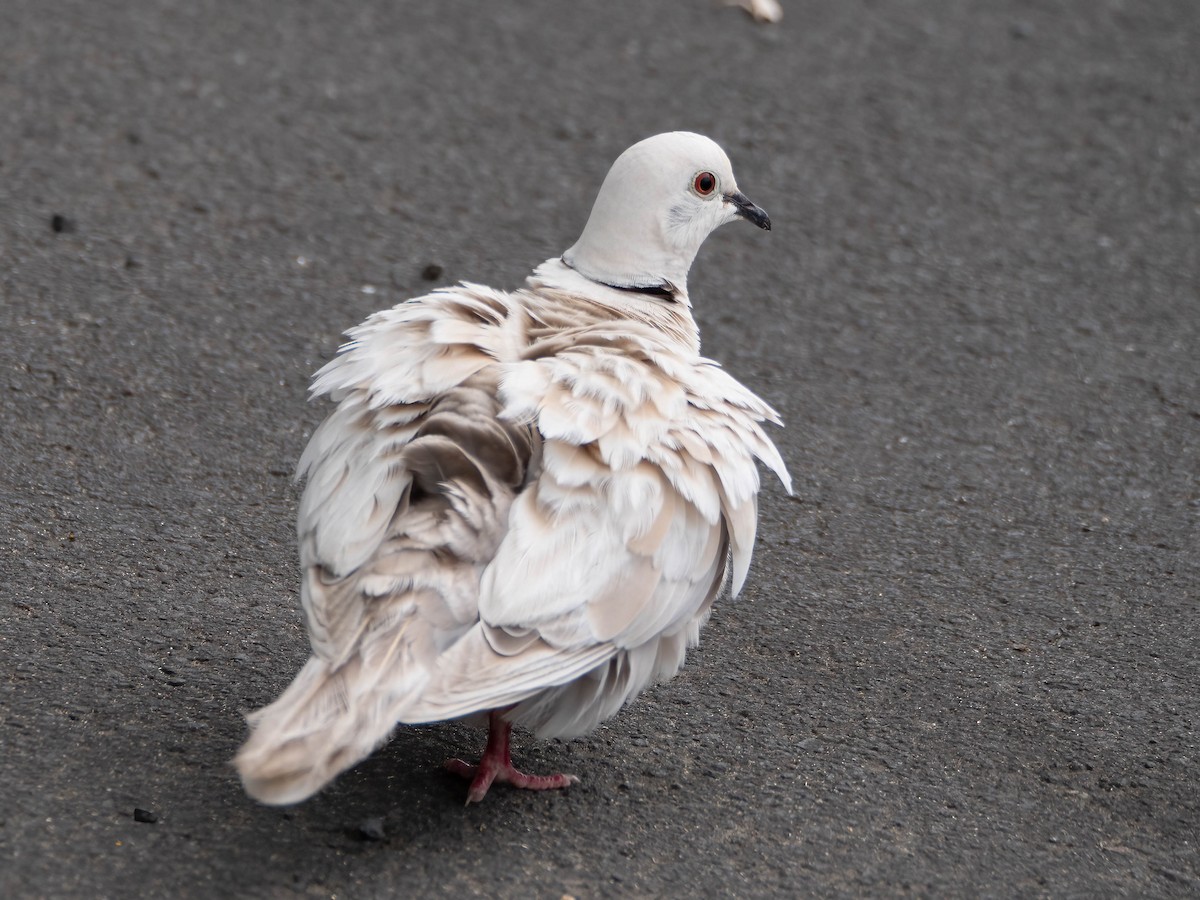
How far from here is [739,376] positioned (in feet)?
17.1

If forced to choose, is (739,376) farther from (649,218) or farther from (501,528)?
(501,528)

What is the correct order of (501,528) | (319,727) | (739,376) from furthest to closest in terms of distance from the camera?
(739,376)
(501,528)
(319,727)

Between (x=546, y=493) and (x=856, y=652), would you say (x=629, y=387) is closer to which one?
(x=546, y=493)

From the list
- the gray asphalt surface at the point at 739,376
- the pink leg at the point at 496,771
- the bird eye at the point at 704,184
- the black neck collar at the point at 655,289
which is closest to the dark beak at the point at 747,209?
the bird eye at the point at 704,184

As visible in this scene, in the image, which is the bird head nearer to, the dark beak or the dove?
the dark beak

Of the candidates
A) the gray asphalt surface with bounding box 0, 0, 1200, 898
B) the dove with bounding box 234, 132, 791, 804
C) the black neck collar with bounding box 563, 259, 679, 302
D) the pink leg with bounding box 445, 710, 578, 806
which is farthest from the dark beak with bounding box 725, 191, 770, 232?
the pink leg with bounding box 445, 710, 578, 806

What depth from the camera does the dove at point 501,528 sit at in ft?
9.05

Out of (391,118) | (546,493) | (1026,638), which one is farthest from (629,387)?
(391,118)

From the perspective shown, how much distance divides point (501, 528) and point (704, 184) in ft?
4.69

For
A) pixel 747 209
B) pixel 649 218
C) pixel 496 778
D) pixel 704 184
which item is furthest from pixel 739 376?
pixel 496 778

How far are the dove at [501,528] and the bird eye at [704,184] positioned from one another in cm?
56

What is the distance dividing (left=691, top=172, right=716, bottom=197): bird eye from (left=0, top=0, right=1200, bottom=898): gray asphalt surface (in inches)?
44.1

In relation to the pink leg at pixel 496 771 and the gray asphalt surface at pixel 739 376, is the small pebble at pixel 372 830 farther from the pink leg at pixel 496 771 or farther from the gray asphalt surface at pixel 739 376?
the pink leg at pixel 496 771

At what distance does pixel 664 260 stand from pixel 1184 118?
15.7 feet
